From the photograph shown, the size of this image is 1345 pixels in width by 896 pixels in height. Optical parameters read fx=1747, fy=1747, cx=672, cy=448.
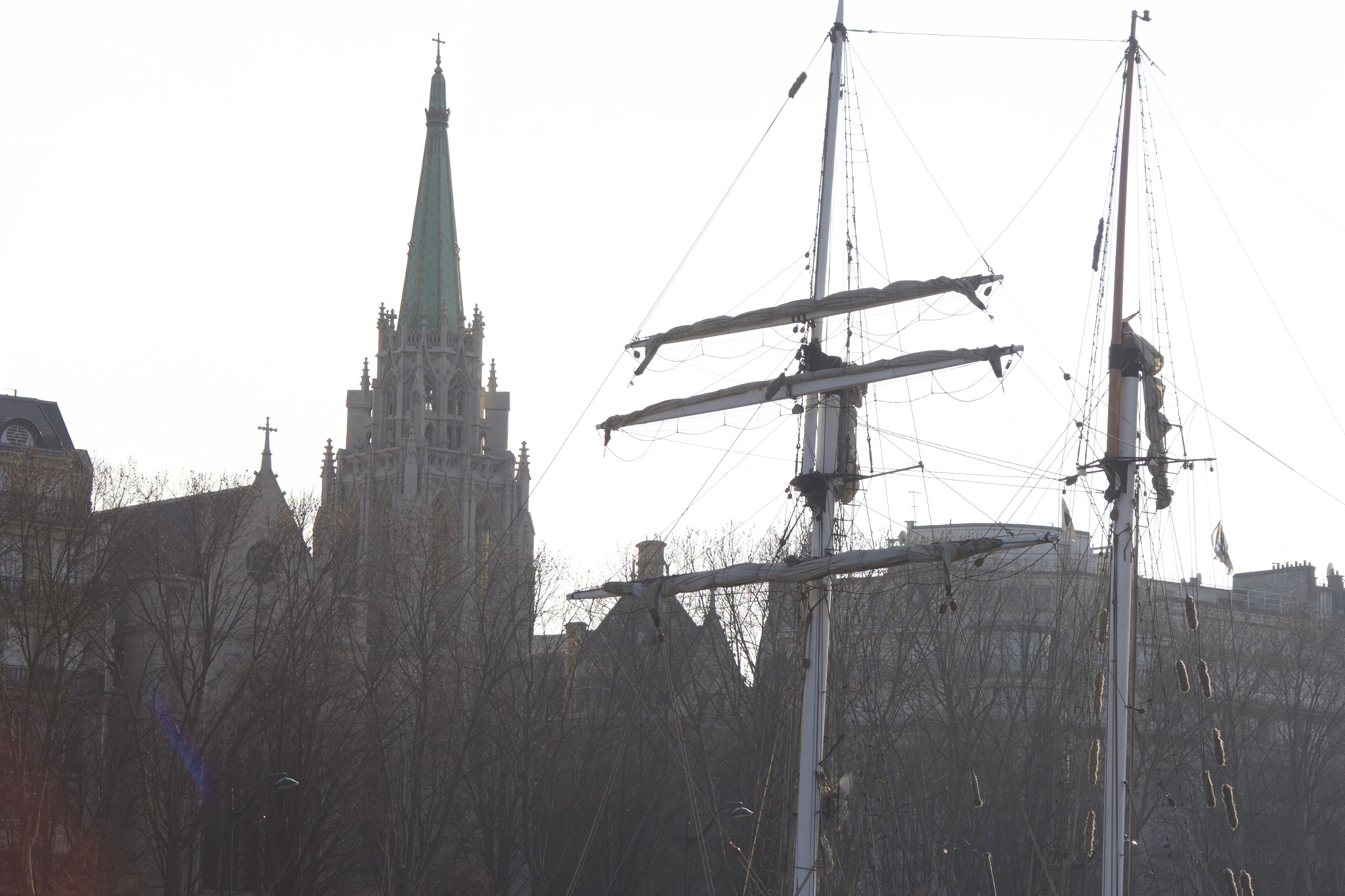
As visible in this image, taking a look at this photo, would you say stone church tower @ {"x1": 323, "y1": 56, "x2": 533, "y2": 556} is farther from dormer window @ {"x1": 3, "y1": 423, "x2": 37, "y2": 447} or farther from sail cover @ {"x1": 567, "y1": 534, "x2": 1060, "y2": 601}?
sail cover @ {"x1": 567, "y1": 534, "x2": 1060, "y2": 601}

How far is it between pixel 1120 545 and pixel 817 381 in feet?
25.0

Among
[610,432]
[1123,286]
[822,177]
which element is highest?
[822,177]

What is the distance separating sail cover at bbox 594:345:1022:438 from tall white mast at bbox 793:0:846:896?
851 mm

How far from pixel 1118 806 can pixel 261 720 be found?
32.3 m

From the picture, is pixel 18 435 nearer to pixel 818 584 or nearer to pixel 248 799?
pixel 248 799

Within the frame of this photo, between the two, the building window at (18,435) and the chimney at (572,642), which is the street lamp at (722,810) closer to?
the chimney at (572,642)

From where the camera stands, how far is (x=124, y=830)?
55.0 metres

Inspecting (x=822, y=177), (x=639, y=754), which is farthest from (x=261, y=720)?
(x=822, y=177)

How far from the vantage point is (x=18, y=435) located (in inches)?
3088

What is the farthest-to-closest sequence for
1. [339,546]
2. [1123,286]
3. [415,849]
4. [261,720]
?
[339,546], [261,720], [415,849], [1123,286]

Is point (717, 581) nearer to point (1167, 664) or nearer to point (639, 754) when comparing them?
point (639, 754)

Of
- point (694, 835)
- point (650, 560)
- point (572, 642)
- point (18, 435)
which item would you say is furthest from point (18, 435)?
point (694, 835)

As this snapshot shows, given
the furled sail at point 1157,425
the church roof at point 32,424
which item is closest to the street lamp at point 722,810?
the furled sail at point 1157,425

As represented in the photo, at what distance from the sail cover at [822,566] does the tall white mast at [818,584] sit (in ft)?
2.56
